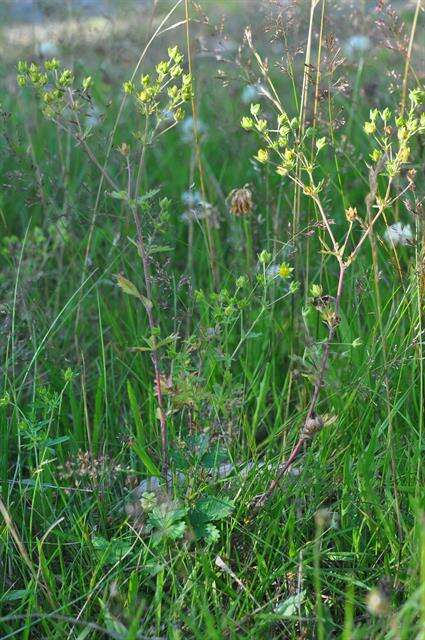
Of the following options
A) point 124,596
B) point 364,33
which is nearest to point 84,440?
point 124,596

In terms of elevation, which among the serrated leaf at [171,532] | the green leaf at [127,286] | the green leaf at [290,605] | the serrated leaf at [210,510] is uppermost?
the green leaf at [127,286]

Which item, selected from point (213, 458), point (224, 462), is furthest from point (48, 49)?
point (213, 458)

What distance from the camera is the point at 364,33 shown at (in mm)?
2807

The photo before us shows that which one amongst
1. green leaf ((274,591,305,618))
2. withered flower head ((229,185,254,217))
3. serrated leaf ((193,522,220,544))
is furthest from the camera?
withered flower head ((229,185,254,217))

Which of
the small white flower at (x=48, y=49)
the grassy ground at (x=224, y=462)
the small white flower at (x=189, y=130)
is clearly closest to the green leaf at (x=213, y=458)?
the grassy ground at (x=224, y=462)

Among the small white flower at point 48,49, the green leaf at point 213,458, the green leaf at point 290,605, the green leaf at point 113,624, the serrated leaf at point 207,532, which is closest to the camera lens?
the green leaf at point 113,624

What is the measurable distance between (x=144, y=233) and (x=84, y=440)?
2.18 feet

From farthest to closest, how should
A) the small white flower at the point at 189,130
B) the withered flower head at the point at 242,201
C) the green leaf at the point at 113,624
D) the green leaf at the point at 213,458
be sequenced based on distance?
1. the small white flower at the point at 189,130
2. the withered flower head at the point at 242,201
3. the green leaf at the point at 213,458
4. the green leaf at the point at 113,624

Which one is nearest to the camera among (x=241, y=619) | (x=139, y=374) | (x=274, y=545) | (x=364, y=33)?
(x=241, y=619)

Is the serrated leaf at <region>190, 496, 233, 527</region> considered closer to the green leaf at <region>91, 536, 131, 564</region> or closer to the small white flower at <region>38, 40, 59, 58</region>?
the green leaf at <region>91, 536, 131, 564</region>

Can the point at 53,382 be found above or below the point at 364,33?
below

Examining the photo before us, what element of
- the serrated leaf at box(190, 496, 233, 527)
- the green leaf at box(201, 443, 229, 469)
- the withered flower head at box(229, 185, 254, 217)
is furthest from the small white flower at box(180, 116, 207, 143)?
the serrated leaf at box(190, 496, 233, 527)

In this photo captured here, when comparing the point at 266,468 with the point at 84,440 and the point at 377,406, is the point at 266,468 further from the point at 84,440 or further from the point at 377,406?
the point at 84,440

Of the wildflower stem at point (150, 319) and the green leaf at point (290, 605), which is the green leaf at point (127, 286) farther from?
the green leaf at point (290, 605)
